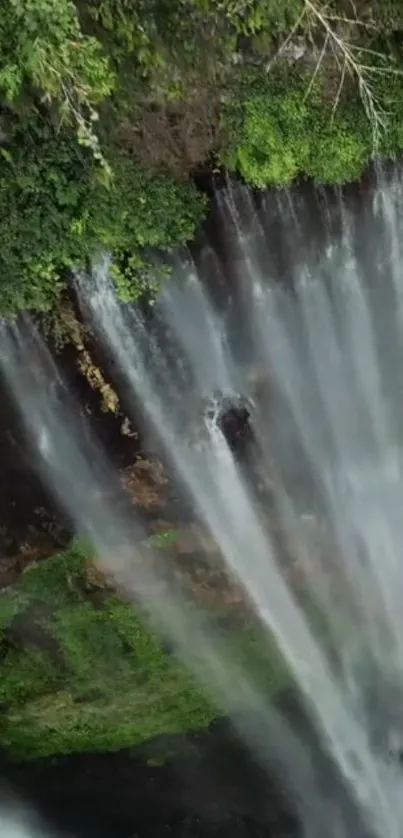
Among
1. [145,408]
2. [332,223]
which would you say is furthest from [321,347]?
[145,408]

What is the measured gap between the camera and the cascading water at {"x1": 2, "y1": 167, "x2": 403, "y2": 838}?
671 cm

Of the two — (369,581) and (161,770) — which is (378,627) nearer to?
(369,581)

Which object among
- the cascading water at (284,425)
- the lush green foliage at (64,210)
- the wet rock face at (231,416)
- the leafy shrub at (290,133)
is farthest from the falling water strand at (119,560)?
the leafy shrub at (290,133)

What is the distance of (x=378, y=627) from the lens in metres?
8.52

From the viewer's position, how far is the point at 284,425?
7.44 meters

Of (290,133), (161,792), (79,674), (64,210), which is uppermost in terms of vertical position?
(290,133)

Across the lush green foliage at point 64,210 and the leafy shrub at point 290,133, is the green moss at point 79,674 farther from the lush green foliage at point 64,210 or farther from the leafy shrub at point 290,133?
the leafy shrub at point 290,133

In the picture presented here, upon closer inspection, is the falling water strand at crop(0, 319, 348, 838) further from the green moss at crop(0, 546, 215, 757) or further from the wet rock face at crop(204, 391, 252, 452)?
the wet rock face at crop(204, 391, 252, 452)

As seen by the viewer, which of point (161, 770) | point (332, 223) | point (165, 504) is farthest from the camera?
point (161, 770)

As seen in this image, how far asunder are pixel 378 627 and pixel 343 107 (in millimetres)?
5077

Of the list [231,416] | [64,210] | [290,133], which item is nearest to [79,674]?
[231,416]

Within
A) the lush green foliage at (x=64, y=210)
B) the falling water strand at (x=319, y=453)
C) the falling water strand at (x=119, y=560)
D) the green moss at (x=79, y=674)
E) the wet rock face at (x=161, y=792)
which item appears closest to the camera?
the lush green foliage at (x=64, y=210)

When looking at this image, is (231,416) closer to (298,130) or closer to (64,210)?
(64,210)

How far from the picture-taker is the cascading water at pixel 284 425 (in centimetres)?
671
